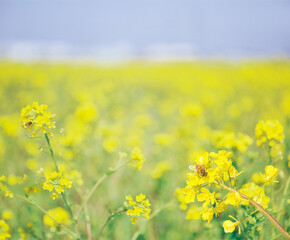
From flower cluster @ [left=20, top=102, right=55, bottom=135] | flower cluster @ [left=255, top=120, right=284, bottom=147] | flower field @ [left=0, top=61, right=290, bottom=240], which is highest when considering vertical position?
flower cluster @ [left=20, top=102, right=55, bottom=135]

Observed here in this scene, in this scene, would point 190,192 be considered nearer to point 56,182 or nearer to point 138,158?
point 138,158

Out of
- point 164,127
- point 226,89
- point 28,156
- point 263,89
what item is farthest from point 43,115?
point 263,89

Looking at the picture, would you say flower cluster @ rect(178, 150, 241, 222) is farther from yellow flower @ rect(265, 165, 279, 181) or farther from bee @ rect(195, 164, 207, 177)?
yellow flower @ rect(265, 165, 279, 181)

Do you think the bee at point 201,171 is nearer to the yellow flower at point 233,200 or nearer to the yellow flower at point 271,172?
the yellow flower at point 233,200

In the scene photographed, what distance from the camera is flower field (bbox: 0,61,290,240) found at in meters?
0.98

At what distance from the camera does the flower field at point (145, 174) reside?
98cm

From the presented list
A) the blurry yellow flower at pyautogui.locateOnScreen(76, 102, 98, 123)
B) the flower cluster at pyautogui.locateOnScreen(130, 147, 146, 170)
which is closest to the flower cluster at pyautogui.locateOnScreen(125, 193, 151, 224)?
the flower cluster at pyautogui.locateOnScreen(130, 147, 146, 170)

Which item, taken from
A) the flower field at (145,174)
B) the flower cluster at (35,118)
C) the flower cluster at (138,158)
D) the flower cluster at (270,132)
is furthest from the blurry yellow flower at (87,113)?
the flower cluster at (270,132)

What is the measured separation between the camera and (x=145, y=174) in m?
2.67

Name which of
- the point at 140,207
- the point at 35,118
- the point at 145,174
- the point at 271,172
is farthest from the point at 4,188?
the point at 145,174

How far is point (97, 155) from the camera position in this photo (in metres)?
2.60

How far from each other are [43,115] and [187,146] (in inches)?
84.7

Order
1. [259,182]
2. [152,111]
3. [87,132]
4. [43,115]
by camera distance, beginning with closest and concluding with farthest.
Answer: [43,115] < [259,182] < [87,132] < [152,111]

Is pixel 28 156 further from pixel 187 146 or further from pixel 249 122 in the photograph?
pixel 249 122
